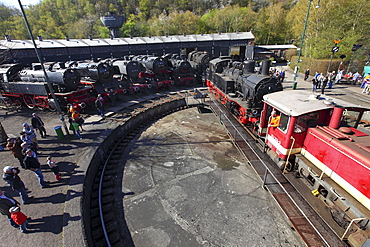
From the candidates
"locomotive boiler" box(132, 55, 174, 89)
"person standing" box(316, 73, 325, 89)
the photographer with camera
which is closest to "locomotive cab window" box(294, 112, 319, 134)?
the photographer with camera

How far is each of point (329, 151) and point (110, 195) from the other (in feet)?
25.1

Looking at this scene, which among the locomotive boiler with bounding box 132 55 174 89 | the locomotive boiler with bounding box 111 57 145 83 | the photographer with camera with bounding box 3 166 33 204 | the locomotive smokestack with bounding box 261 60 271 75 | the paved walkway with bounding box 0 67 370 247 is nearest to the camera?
the paved walkway with bounding box 0 67 370 247

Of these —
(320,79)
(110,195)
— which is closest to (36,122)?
(110,195)

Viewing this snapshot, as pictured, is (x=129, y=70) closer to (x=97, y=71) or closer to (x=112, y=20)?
(x=97, y=71)

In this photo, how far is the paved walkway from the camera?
488cm

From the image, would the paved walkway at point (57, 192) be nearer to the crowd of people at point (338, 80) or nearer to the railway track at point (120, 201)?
the railway track at point (120, 201)

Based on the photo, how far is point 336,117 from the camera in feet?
18.2

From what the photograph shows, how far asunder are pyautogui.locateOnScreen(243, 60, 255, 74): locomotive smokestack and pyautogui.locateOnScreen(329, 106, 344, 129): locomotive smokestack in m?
7.16

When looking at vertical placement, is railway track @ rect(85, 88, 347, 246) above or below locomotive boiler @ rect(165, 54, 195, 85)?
below

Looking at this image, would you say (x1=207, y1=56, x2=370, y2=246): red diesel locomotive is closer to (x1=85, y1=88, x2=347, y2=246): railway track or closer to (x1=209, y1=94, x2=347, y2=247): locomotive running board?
(x1=209, y1=94, x2=347, y2=247): locomotive running board

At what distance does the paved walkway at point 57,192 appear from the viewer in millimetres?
4875

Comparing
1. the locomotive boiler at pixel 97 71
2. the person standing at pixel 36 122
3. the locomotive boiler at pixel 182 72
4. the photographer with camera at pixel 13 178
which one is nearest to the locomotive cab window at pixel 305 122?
the photographer with camera at pixel 13 178

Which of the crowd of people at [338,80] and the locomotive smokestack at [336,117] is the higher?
the locomotive smokestack at [336,117]

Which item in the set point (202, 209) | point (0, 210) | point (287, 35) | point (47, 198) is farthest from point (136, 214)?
point (287, 35)
